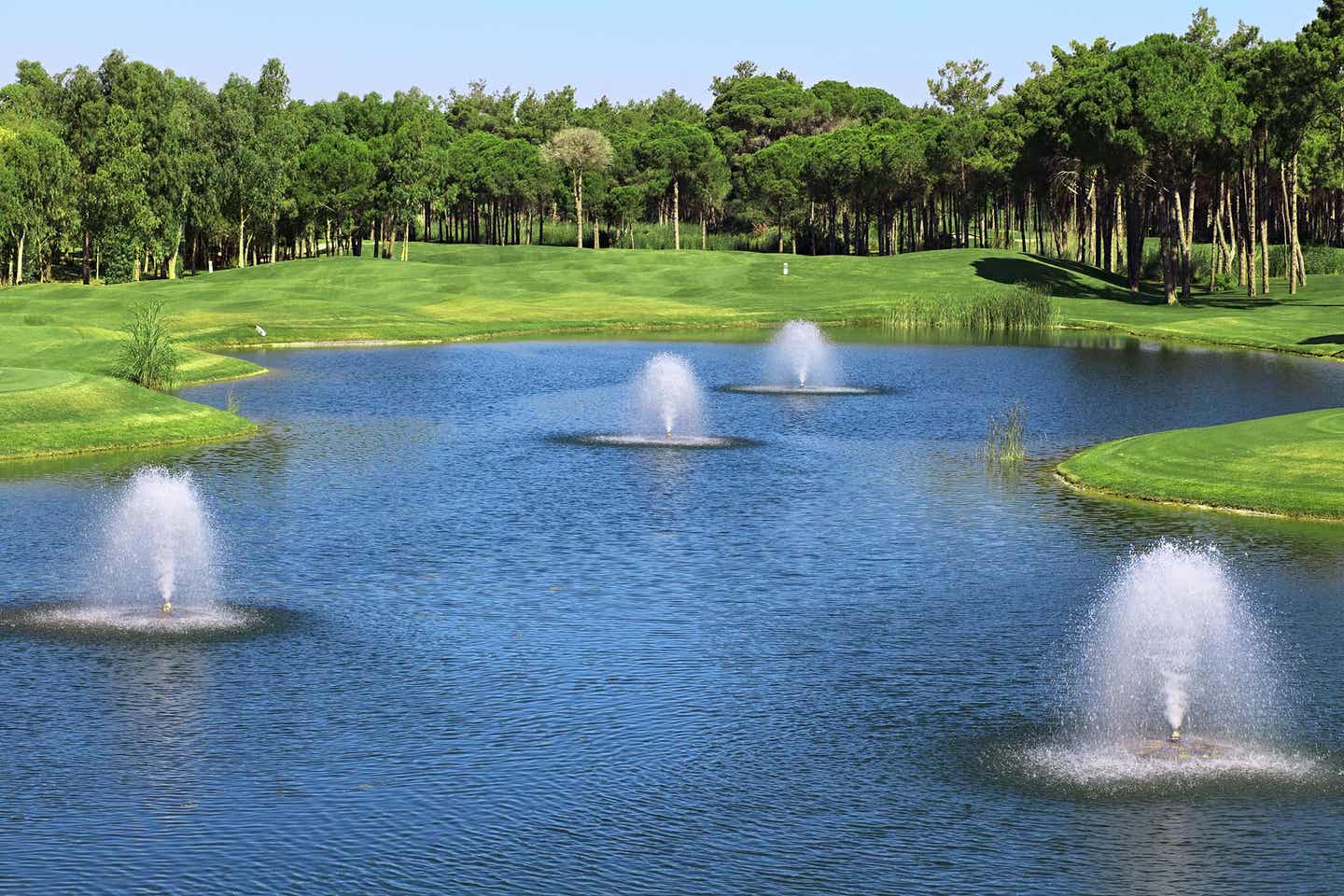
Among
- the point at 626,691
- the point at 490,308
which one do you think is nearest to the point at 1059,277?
the point at 490,308

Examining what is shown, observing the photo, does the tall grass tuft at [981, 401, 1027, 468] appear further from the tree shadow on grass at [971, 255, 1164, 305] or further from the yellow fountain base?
the tree shadow on grass at [971, 255, 1164, 305]

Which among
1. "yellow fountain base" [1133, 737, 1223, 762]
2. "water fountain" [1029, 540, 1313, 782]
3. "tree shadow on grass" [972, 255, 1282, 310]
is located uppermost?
"tree shadow on grass" [972, 255, 1282, 310]

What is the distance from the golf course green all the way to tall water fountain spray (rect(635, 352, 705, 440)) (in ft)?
44.6

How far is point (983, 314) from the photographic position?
105 metres

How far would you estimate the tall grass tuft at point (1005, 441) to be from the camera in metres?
49.0

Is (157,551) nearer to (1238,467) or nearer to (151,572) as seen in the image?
(151,572)

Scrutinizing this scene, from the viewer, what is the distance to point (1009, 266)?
139000 mm

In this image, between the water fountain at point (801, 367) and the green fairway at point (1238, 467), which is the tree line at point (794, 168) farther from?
the green fairway at point (1238, 467)

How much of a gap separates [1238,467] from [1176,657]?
18.2 m

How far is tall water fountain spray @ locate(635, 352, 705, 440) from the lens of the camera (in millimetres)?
56438

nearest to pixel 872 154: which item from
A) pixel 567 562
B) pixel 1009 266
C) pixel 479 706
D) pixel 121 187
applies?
pixel 1009 266

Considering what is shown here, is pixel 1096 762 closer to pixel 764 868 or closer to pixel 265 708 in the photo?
pixel 764 868

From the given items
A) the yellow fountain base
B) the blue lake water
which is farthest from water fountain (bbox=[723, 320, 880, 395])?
→ the yellow fountain base

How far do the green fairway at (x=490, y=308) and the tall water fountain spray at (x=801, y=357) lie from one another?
23.3 feet
